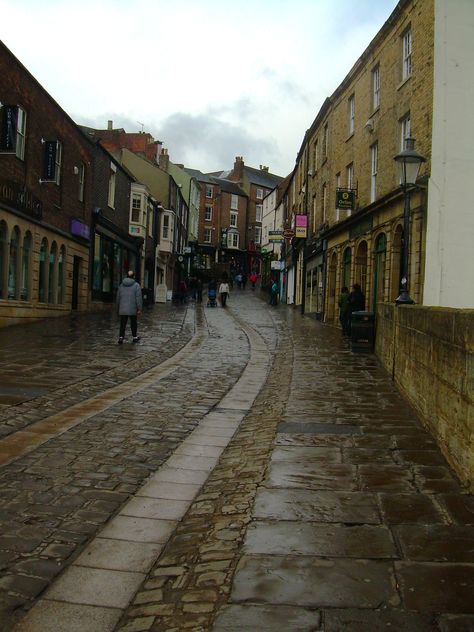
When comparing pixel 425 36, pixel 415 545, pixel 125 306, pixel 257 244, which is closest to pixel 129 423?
pixel 415 545

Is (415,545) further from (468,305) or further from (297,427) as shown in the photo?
(468,305)

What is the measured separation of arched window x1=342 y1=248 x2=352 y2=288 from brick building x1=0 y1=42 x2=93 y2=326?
10.7m

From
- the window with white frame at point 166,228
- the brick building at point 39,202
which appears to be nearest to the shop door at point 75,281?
the brick building at point 39,202

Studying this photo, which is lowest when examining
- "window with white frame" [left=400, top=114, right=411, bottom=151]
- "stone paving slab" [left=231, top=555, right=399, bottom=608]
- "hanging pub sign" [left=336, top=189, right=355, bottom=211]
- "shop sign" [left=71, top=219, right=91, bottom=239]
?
"stone paving slab" [left=231, top=555, right=399, bottom=608]

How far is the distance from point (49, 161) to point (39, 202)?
4.62ft

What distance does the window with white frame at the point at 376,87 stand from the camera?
21.1 metres

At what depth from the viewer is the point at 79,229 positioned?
23781 millimetres

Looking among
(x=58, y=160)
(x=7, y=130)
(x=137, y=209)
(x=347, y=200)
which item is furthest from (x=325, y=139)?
A: (x=7, y=130)

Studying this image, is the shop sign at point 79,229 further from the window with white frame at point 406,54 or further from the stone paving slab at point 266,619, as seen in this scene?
the stone paving slab at point 266,619

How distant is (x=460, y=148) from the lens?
629 inches

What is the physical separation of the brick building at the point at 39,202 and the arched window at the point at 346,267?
10.7 meters

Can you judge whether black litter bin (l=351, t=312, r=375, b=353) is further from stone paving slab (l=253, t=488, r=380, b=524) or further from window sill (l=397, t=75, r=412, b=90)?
stone paving slab (l=253, t=488, r=380, b=524)

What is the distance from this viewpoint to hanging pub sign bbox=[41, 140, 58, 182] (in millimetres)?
19688

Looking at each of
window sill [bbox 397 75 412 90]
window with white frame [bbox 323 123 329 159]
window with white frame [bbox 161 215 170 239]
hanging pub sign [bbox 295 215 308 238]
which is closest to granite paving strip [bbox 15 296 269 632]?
window sill [bbox 397 75 412 90]
